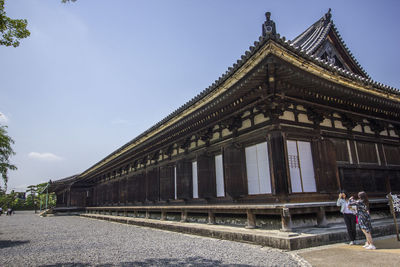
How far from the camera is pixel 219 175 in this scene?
32.3ft

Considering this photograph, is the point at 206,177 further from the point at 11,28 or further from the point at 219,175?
the point at 11,28

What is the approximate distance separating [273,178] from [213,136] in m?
3.79

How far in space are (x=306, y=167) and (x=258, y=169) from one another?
1.46 meters

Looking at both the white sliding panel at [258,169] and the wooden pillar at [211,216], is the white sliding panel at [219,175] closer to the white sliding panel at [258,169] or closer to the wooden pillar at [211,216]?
the wooden pillar at [211,216]

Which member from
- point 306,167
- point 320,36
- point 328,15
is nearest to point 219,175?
point 306,167

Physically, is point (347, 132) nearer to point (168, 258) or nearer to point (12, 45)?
point (168, 258)

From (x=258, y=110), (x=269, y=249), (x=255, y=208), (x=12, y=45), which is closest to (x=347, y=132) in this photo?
(x=258, y=110)

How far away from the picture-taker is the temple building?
670cm

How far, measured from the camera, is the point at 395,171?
33.1 feet

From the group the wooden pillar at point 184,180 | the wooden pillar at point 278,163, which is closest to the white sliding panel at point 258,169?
the wooden pillar at point 278,163

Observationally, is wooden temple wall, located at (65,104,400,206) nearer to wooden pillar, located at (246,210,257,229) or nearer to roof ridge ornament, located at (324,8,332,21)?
wooden pillar, located at (246,210,257,229)

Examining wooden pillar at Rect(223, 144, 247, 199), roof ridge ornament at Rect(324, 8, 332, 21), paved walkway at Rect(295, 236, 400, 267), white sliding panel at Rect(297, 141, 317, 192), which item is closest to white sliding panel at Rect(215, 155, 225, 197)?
wooden pillar at Rect(223, 144, 247, 199)

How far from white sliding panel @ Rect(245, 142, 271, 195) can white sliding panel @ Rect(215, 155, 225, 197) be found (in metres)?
1.51

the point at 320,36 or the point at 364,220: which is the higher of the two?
the point at 320,36
